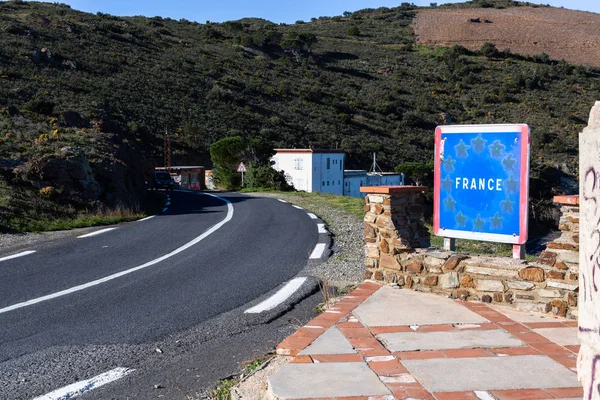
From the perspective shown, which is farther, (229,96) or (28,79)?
(229,96)

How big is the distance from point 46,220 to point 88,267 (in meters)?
8.16

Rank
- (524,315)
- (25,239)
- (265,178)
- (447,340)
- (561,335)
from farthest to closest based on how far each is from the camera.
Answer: (265,178) → (25,239) → (524,315) → (561,335) → (447,340)

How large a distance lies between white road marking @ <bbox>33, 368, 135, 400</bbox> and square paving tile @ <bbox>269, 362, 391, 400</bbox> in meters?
1.37

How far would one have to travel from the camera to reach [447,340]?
504 cm

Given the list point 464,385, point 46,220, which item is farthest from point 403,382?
point 46,220

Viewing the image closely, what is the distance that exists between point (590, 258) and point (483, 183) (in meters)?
4.68

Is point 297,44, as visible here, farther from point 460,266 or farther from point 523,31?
point 460,266

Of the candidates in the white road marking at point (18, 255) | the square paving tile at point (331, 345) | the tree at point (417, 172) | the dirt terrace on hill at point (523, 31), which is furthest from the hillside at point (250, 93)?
the square paving tile at point (331, 345)

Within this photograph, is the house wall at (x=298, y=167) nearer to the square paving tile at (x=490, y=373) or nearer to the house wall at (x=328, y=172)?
the house wall at (x=328, y=172)

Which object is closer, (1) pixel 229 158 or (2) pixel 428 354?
(2) pixel 428 354

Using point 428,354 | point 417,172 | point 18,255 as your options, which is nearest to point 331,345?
point 428,354

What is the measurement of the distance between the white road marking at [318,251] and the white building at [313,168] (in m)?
34.3

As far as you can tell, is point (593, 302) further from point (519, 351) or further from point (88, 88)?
point (88, 88)

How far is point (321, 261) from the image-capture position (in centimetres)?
1033
